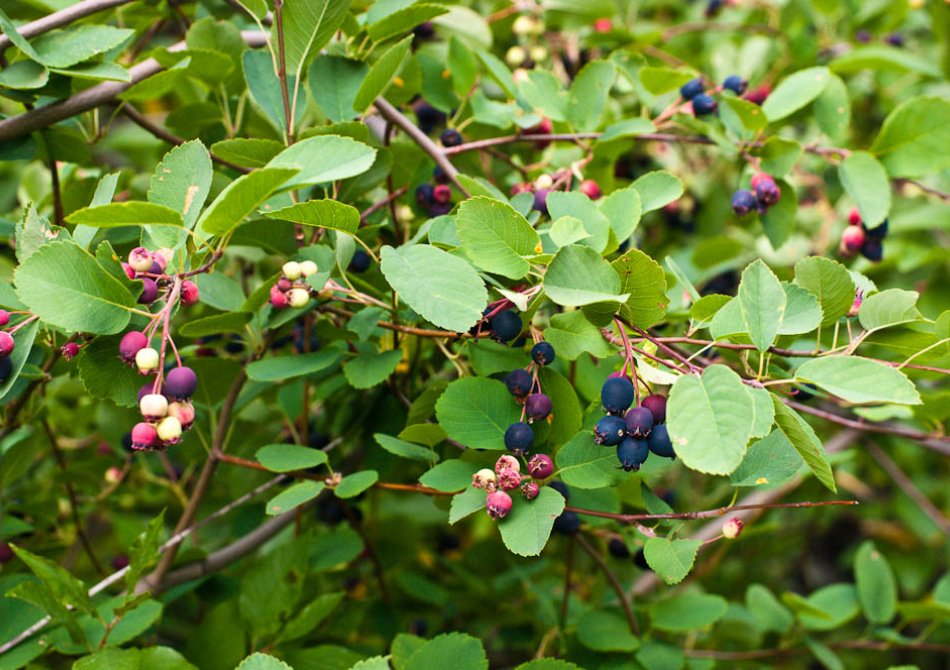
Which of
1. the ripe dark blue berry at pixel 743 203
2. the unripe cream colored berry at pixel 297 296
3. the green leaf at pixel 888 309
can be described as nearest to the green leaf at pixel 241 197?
the unripe cream colored berry at pixel 297 296

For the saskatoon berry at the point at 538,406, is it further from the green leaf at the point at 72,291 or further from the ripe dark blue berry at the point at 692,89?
the ripe dark blue berry at the point at 692,89

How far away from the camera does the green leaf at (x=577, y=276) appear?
80 centimetres

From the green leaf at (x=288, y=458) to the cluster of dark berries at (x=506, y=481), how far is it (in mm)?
225

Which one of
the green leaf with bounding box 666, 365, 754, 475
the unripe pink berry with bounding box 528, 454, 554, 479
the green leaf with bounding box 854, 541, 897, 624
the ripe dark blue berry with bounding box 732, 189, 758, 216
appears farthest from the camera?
the green leaf with bounding box 854, 541, 897, 624

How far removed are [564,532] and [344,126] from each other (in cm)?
62

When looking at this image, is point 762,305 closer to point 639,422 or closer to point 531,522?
point 639,422

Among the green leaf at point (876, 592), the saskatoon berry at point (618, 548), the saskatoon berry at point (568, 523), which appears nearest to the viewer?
the saskatoon berry at point (568, 523)

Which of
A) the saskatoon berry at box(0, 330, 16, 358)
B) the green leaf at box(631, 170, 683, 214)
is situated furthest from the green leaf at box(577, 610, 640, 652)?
the saskatoon berry at box(0, 330, 16, 358)

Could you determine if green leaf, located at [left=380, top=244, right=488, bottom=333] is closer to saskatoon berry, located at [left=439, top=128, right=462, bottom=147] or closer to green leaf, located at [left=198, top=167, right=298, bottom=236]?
green leaf, located at [left=198, top=167, right=298, bottom=236]

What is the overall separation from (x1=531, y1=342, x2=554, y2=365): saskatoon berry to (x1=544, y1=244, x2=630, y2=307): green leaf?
0.14 meters

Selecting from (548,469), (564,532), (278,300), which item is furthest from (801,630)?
(278,300)

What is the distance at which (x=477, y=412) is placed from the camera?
95 cm

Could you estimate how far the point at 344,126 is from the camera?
981 mm

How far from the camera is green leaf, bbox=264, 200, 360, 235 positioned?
86cm
